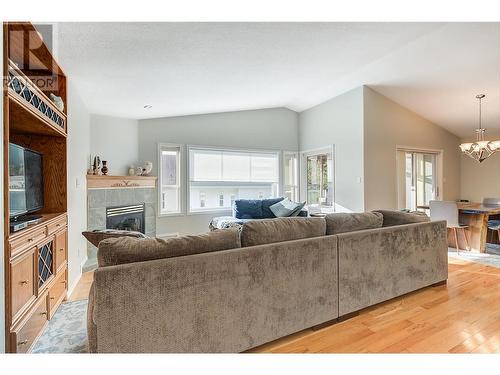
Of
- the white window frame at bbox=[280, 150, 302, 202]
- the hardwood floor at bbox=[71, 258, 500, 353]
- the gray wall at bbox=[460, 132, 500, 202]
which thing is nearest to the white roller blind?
the white window frame at bbox=[280, 150, 302, 202]

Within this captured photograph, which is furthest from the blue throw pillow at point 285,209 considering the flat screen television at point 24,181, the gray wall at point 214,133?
the flat screen television at point 24,181

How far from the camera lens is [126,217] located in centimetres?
435

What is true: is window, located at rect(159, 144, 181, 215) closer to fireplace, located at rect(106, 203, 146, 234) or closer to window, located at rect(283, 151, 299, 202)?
fireplace, located at rect(106, 203, 146, 234)

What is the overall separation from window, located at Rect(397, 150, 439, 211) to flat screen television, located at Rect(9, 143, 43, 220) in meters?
5.70

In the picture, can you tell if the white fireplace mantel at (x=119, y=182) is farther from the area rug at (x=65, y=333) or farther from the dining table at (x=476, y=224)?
the dining table at (x=476, y=224)

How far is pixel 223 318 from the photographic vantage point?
166cm

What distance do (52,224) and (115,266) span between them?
1.23 metres

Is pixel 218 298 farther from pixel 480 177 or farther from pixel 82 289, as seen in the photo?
pixel 480 177

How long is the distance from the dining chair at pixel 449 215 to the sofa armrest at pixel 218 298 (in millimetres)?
3194

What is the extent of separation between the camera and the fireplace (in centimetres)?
414

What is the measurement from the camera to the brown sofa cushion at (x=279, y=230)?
187 centimetres

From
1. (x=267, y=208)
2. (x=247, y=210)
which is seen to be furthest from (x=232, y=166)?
(x=267, y=208)
